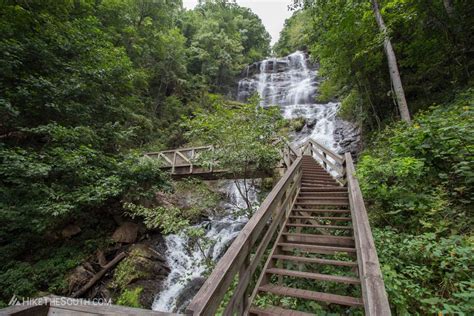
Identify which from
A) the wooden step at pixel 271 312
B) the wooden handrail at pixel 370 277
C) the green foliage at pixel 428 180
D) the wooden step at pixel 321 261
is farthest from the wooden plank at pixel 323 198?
the wooden step at pixel 271 312

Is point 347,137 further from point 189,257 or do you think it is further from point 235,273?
point 235,273

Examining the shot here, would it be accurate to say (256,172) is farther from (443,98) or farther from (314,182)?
(443,98)

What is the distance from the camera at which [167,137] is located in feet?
51.1

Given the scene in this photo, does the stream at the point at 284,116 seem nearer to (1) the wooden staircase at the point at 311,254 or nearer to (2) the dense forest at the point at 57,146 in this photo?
(1) the wooden staircase at the point at 311,254

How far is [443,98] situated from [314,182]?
4.74 metres

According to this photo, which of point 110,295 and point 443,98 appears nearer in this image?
point 110,295

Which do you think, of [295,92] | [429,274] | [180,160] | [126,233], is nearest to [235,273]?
[429,274]

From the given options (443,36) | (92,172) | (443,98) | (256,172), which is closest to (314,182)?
(256,172)

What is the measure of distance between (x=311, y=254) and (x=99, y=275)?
19.5 feet

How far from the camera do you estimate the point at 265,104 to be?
20000 millimetres

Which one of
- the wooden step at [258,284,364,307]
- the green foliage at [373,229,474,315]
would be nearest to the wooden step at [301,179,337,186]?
the green foliage at [373,229,474,315]

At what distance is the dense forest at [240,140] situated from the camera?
2.79m

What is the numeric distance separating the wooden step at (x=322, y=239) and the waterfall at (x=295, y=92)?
891 cm

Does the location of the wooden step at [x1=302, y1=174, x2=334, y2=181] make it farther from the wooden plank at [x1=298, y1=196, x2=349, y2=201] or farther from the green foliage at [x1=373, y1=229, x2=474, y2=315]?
the green foliage at [x1=373, y1=229, x2=474, y2=315]
